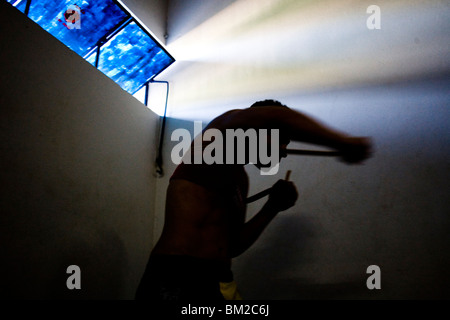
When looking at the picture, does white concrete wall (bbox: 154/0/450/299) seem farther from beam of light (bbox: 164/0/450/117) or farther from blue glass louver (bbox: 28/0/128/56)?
blue glass louver (bbox: 28/0/128/56)

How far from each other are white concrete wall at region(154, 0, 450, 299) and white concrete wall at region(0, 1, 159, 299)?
0.42 meters

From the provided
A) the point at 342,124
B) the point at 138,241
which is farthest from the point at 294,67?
the point at 138,241

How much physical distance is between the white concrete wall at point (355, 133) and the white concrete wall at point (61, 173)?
42 cm

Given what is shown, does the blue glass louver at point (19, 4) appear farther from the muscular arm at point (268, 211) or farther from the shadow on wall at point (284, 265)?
the shadow on wall at point (284, 265)

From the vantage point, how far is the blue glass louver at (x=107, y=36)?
4.11ft

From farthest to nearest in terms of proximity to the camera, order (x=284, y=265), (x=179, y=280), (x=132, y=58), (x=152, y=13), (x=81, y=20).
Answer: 1. (x=152, y=13)
2. (x=132, y=58)
3. (x=284, y=265)
4. (x=81, y=20)
5. (x=179, y=280)

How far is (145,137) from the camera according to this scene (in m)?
1.68

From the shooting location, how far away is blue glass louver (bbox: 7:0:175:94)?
1.25 metres

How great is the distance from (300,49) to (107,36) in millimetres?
1071

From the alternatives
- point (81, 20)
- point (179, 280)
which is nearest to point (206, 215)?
point (179, 280)

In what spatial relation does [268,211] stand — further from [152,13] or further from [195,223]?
[152,13]

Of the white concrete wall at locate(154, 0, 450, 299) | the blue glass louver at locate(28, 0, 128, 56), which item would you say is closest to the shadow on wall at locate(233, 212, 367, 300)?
the white concrete wall at locate(154, 0, 450, 299)

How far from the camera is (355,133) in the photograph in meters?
1.50

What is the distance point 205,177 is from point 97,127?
695 mm
